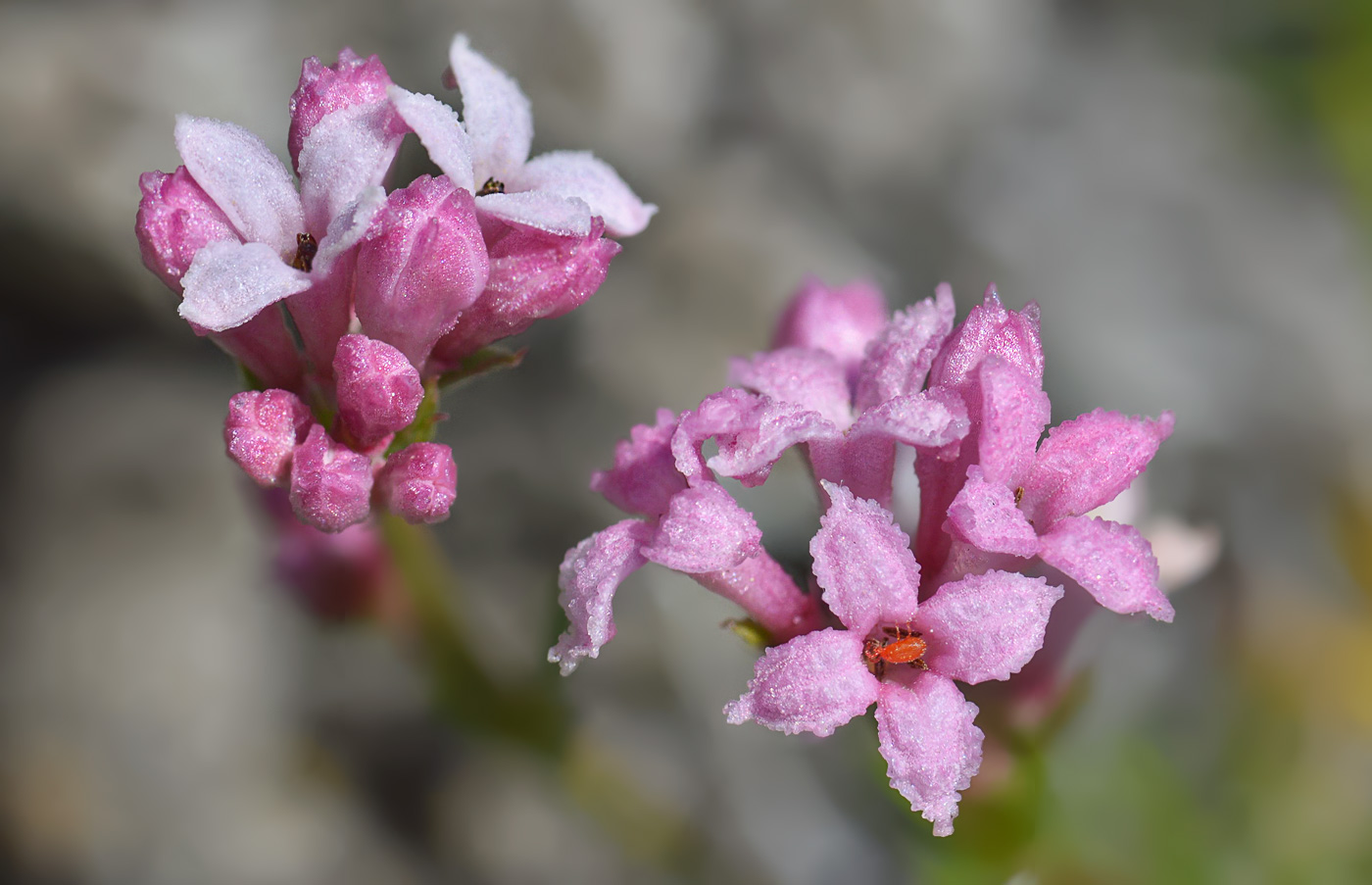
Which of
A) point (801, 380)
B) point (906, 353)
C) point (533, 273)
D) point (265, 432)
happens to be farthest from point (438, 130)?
point (906, 353)

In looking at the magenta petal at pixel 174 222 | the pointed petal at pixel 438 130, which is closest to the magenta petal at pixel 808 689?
the pointed petal at pixel 438 130

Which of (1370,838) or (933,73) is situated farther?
(933,73)

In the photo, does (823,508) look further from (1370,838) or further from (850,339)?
(1370,838)

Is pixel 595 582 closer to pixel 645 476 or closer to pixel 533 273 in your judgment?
pixel 645 476

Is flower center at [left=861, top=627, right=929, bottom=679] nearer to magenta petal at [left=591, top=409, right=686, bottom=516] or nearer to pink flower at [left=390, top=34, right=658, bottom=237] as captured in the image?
magenta petal at [left=591, top=409, right=686, bottom=516]

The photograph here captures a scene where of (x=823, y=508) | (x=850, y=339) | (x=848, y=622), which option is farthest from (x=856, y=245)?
(x=848, y=622)

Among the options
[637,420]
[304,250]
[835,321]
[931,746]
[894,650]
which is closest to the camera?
[931,746]
